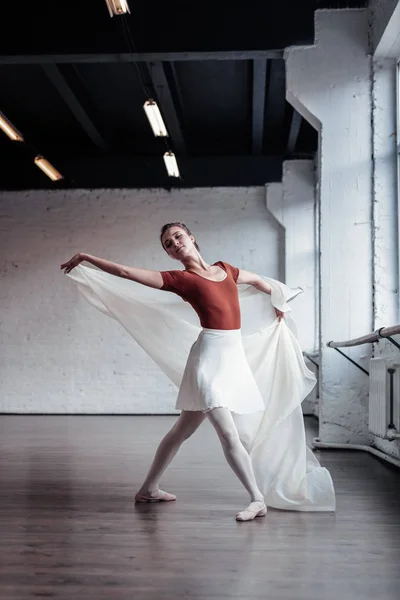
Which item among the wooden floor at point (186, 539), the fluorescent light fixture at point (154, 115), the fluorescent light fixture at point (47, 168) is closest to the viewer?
the wooden floor at point (186, 539)

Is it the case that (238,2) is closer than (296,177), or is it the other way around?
(238,2)

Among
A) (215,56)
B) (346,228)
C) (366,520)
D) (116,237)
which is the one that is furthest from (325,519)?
(116,237)

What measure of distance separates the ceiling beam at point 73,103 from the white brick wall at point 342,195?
9.54 feet

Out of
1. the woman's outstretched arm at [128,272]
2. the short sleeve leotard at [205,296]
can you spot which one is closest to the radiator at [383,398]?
the short sleeve leotard at [205,296]

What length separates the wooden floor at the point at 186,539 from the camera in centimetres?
269

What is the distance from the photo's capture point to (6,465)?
596cm

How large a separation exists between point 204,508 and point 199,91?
7.26m

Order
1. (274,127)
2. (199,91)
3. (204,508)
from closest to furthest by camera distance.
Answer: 1. (204,508)
2. (199,91)
3. (274,127)

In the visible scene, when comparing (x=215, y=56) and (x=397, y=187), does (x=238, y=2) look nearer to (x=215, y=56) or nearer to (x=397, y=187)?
(x=215, y=56)

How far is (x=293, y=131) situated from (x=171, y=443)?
25.1 ft

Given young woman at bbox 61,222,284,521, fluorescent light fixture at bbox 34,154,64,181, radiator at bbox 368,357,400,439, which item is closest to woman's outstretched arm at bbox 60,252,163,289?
young woman at bbox 61,222,284,521

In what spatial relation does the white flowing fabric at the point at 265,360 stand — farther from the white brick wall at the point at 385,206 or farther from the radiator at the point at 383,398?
the white brick wall at the point at 385,206

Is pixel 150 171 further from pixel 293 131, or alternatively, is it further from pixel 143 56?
pixel 143 56

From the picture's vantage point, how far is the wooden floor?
2.69 m
